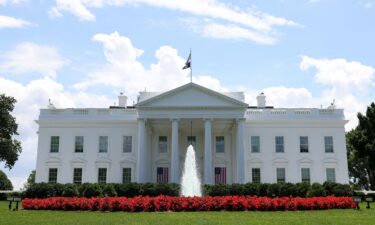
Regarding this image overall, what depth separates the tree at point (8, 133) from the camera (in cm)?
4569

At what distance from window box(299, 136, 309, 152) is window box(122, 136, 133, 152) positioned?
53.5 ft

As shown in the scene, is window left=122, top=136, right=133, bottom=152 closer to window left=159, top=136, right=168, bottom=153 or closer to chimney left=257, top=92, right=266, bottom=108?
window left=159, top=136, right=168, bottom=153

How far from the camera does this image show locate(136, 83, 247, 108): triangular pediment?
39062 mm

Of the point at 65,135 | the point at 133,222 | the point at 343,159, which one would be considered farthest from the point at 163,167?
the point at 133,222

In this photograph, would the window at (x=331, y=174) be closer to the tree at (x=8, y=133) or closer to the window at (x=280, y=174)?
the window at (x=280, y=174)

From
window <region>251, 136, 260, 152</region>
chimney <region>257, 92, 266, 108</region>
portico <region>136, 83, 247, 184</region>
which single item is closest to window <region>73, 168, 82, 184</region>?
portico <region>136, 83, 247, 184</region>

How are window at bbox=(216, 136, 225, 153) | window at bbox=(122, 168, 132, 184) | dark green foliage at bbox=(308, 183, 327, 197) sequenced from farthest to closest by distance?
window at bbox=(216, 136, 225, 153)
window at bbox=(122, 168, 132, 184)
dark green foliage at bbox=(308, 183, 327, 197)

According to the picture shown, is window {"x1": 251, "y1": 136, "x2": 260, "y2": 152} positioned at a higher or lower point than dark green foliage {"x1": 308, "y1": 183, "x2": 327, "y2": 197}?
higher

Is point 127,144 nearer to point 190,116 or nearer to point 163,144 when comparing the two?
point 163,144

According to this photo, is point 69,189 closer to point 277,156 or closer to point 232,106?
point 232,106

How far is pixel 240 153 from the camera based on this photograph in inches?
1517

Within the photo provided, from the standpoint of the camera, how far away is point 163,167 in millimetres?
43344

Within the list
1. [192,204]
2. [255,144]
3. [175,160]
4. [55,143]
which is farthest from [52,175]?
[192,204]

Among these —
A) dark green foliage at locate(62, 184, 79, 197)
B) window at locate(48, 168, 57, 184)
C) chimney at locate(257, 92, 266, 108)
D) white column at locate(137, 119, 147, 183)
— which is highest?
chimney at locate(257, 92, 266, 108)
